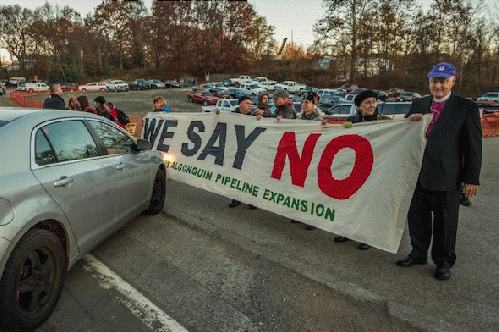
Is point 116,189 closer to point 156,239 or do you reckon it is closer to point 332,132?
point 156,239

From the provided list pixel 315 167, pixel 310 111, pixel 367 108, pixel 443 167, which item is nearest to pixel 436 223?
pixel 443 167

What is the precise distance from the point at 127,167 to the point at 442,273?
342 cm

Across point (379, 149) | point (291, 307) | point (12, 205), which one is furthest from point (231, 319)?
point (379, 149)

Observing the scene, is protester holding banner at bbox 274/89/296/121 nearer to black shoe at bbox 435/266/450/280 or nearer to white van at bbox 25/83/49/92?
black shoe at bbox 435/266/450/280

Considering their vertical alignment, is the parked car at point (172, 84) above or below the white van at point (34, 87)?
above

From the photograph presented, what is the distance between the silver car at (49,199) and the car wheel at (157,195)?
35.9 inches

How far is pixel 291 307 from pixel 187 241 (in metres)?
1.70

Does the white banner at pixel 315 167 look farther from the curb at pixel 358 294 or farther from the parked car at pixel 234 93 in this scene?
the parked car at pixel 234 93

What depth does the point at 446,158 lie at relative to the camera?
10.1 ft

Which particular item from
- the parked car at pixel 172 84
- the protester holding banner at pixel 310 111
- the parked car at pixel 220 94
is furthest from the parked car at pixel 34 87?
the protester holding banner at pixel 310 111

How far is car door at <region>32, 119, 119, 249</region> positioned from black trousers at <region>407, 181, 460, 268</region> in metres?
3.09

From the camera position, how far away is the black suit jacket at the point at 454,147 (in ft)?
9.86

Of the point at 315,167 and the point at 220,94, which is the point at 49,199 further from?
the point at 220,94

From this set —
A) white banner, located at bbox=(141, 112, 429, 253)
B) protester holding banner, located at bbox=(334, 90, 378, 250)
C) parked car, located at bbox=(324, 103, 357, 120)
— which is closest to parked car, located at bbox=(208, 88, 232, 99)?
parked car, located at bbox=(324, 103, 357, 120)
